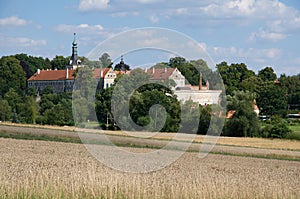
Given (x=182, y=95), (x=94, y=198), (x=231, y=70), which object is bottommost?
(x=94, y=198)

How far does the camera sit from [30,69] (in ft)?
551

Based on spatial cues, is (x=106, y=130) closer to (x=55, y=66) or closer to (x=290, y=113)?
(x=290, y=113)

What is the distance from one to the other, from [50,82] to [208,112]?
103086 millimetres

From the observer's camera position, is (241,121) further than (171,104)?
Yes

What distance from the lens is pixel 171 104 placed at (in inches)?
2277

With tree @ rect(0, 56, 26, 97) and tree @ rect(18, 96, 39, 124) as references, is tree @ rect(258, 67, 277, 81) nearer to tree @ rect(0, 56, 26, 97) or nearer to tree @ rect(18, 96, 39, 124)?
tree @ rect(0, 56, 26, 97)

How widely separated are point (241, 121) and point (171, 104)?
12.4m

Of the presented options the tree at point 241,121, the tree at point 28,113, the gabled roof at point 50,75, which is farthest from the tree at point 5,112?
the gabled roof at point 50,75

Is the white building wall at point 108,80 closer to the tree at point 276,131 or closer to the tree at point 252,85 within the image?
the tree at point 276,131

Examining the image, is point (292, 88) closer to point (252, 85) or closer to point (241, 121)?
point (252, 85)

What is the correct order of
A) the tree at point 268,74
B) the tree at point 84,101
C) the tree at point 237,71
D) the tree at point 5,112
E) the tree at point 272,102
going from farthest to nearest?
the tree at point 268,74, the tree at point 237,71, the tree at point 272,102, the tree at point 5,112, the tree at point 84,101

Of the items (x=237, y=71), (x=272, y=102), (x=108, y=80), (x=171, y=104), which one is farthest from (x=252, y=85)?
(x=171, y=104)

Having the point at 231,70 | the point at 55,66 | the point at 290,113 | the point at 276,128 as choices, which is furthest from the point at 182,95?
the point at 55,66

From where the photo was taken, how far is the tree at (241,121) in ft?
220
